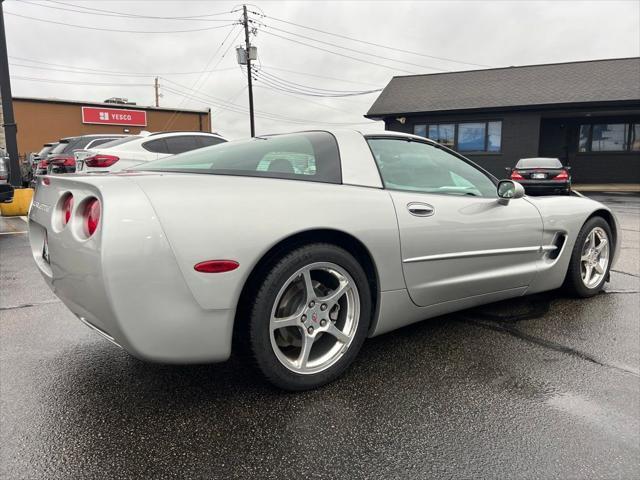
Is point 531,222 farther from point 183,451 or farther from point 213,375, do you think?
point 183,451

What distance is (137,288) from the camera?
1.86 m

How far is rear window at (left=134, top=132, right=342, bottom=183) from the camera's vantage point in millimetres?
2479

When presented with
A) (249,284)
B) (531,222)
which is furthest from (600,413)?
(249,284)

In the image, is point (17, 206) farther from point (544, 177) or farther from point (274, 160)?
point (544, 177)

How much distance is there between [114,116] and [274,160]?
26.8 m

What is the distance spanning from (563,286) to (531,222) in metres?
0.87

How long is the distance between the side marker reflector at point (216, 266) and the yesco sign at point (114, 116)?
26869mm

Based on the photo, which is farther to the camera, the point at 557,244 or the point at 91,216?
the point at 557,244

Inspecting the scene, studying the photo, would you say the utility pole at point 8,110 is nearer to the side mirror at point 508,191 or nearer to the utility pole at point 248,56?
the side mirror at point 508,191

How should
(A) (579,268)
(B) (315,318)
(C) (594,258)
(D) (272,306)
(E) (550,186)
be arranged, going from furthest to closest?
(E) (550,186)
(C) (594,258)
(A) (579,268)
(B) (315,318)
(D) (272,306)

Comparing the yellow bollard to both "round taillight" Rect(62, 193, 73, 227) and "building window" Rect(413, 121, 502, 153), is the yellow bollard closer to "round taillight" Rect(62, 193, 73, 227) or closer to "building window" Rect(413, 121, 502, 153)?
"round taillight" Rect(62, 193, 73, 227)

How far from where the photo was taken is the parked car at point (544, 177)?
41.1 feet

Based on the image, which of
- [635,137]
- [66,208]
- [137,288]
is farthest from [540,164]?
[137,288]

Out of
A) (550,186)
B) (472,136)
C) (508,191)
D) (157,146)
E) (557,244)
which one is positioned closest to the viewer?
(508,191)
